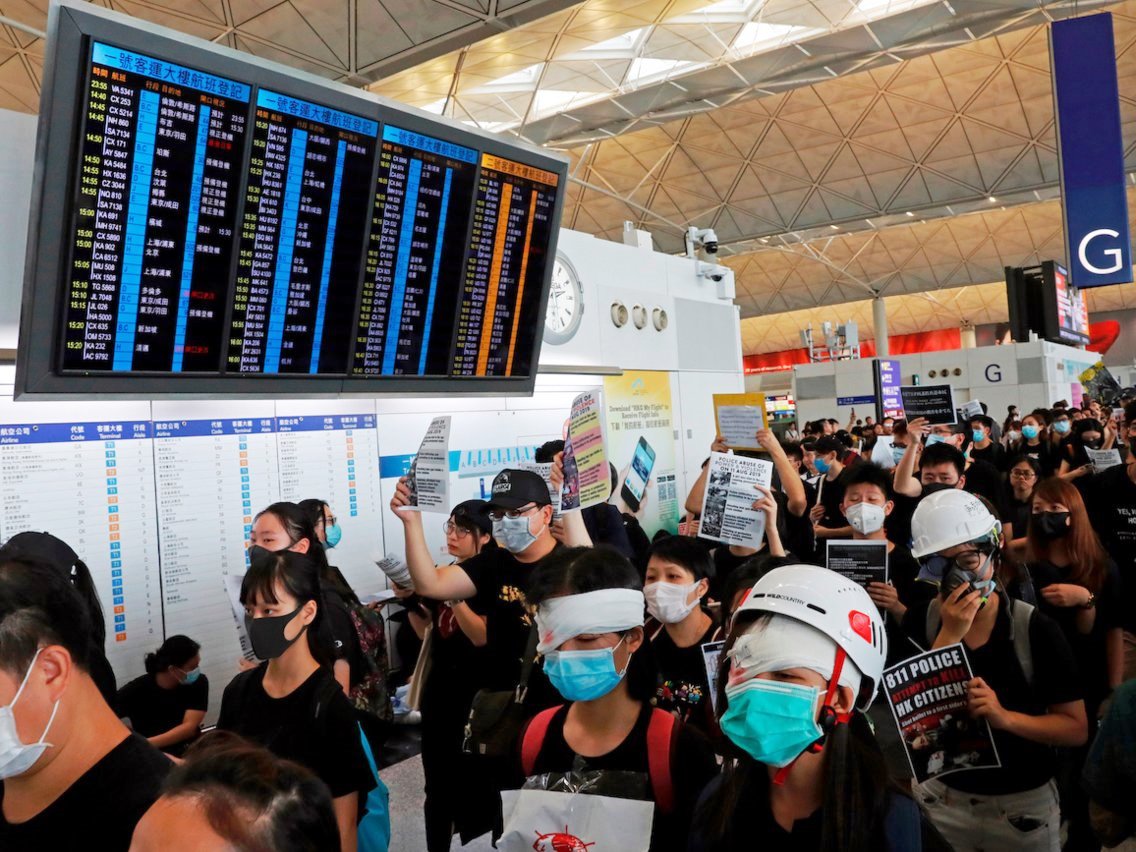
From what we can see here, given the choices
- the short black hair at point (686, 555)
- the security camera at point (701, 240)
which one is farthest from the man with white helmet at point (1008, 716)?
the security camera at point (701, 240)

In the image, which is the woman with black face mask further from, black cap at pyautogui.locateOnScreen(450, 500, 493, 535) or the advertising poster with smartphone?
the advertising poster with smartphone

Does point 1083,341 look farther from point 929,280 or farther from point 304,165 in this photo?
point 304,165

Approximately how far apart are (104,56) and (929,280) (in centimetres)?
3575

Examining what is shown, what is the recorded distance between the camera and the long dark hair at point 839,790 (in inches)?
64.3

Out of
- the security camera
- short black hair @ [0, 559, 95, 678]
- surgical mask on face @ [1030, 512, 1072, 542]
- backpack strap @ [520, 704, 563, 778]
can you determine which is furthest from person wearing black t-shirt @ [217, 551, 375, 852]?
the security camera

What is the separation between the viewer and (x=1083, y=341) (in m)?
22.4

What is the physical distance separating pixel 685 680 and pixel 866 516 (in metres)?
1.87

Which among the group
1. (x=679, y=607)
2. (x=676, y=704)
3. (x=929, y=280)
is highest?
(x=929, y=280)

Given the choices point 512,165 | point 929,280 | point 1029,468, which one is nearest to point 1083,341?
point 929,280

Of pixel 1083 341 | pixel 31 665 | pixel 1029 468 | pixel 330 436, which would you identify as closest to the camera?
pixel 31 665

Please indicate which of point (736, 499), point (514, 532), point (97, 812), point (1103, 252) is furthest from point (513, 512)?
point (1103, 252)

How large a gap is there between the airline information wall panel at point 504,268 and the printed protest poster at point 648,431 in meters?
2.55

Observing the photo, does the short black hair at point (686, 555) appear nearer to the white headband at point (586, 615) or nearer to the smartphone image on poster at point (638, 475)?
the white headband at point (586, 615)

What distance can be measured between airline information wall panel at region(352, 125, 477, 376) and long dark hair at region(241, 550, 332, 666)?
194 cm
